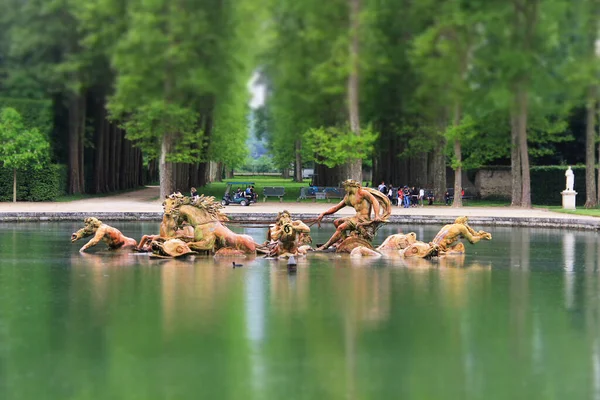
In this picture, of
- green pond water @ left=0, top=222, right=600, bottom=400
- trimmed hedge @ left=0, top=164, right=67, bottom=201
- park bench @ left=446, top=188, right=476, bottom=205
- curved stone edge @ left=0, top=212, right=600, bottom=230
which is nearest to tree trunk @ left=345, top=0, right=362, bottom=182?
park bench @ left=446, top=188, right=476, bottom=205

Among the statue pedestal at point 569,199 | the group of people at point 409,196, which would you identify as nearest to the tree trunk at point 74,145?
the group of people at point 409,196

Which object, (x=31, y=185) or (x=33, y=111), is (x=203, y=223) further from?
(x=33, y=111)

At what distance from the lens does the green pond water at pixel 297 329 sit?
912 centimetres

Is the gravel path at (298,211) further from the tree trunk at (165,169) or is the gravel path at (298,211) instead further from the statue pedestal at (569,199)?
the statue pedestal at (569,199)

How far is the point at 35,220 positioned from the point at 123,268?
13.5 meters

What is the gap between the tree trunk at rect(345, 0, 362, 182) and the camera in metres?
41.1

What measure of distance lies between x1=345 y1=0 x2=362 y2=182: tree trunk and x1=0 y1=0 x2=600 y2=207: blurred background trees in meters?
0.08

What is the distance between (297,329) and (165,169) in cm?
3146

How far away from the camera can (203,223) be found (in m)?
19.4

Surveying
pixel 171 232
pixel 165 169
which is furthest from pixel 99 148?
pixel 171 232

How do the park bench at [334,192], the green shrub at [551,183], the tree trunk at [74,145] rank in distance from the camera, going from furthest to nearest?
the tree trunk at [74,145] → the green shrub at [551,183] → the park bench at [334,192]

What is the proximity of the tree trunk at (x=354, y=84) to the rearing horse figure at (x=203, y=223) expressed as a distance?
22.3m

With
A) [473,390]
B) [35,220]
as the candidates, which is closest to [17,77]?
[35,220]

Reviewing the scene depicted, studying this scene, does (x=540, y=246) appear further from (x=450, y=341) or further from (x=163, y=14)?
(x=163, y=14)
